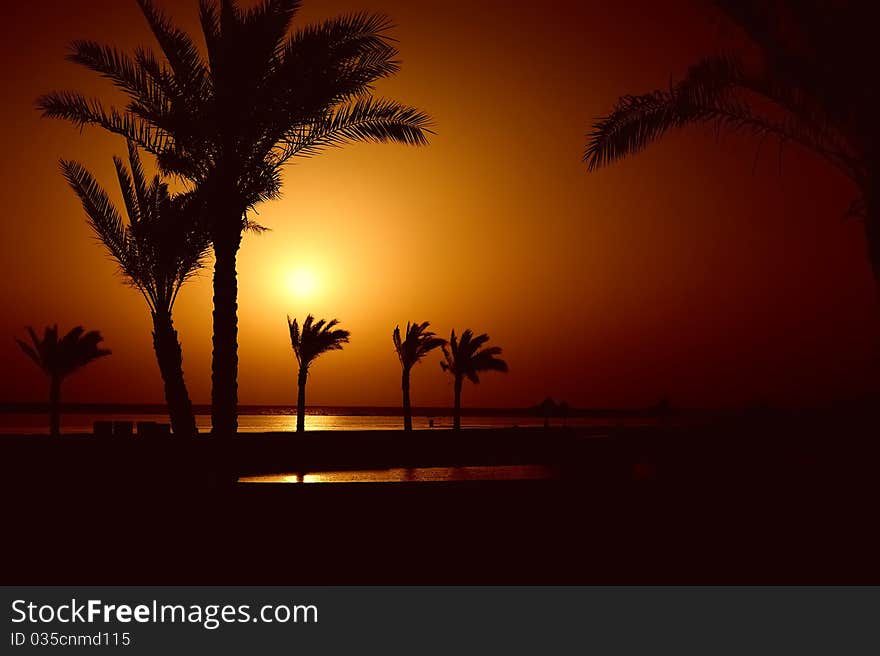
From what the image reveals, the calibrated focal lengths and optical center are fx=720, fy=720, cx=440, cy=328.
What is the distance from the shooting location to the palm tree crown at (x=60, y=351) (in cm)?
3034

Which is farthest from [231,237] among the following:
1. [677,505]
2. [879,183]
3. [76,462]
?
[879,183]

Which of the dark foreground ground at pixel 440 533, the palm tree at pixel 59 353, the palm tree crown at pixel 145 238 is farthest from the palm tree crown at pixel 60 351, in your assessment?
the dark foreground ground at pixel 440 533

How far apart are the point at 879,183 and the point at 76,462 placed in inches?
482

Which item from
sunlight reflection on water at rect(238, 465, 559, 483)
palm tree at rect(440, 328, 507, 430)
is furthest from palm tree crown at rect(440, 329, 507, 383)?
sunlight reflection on water at rect(238, 465, 559, 483)

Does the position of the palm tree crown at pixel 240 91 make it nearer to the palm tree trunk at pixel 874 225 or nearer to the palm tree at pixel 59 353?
the palm tree trunk at pixel 874 225

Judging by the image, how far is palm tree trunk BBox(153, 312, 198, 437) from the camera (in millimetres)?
16047

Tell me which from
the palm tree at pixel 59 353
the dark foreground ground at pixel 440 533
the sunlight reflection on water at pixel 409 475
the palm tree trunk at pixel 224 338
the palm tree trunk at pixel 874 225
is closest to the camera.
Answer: the dark foreground ground at pixel 440 533

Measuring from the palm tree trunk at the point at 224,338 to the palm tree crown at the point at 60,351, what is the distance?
22.2 m

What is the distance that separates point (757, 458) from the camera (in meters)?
11.8

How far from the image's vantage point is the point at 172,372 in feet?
53.7

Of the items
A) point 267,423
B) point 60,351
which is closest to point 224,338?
point 60,351

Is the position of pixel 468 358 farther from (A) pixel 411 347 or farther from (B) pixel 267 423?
(B) pixel 267 423
